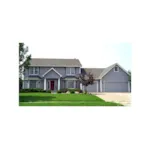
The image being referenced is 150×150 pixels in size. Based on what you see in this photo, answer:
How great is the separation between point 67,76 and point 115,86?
1.54 metres

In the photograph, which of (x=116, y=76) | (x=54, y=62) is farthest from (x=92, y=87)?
(x=54, y=62)

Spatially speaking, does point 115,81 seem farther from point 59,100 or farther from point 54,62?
point 54,62

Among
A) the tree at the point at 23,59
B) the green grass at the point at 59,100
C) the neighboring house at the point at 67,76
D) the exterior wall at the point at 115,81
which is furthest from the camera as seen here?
the exterior wall at the point at 115,81

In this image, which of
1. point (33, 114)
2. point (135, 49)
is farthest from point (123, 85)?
point (33, 114)

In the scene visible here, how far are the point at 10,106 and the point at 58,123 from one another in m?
1.58

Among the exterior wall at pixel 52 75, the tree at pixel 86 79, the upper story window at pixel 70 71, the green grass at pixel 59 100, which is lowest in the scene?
the green grass at pixel 59 100

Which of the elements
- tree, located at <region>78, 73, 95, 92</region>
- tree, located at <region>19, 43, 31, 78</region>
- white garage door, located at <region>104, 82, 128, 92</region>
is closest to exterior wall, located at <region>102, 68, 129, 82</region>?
white garage door, located at <region>104, 82, 128, 92</region>

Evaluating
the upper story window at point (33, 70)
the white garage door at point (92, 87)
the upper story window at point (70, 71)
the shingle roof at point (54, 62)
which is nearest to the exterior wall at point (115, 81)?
the white garage door at point (92, 87)

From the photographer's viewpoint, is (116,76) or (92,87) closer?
(92,87)

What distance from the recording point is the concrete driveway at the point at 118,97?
8.40 meters

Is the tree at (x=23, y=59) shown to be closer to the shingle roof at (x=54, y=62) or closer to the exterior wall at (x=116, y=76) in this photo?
the shingle roof at (x=54, y=62)

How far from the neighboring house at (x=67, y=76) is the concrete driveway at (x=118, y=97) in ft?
0.50

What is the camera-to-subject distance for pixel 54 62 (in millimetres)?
8500

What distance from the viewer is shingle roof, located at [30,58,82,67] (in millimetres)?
8352
